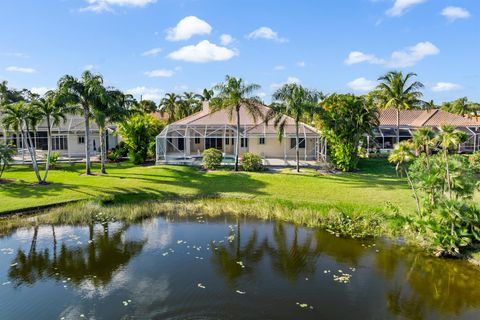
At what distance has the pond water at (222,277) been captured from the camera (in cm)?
930

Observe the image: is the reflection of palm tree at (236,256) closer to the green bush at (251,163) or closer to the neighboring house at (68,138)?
the green bush at (251,163)

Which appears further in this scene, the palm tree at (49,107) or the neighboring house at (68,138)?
the neighboring house at (68,138)

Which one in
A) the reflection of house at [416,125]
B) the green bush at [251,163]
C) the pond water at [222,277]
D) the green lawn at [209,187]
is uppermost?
the reflection of house at [416,125]

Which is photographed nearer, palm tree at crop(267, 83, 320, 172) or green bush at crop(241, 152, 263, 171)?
palm tree at crop(267, 83, 320, 172)

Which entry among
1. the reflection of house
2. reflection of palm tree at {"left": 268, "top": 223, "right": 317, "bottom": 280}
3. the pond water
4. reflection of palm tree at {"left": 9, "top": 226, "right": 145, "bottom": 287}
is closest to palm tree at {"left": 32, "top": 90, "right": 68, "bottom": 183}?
the pond water

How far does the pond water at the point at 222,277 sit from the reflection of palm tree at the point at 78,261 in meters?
0.03

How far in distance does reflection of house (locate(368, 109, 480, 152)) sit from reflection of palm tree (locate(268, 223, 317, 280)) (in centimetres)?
3042

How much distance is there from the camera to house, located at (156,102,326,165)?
33.4m

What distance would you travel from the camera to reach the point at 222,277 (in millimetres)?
11203

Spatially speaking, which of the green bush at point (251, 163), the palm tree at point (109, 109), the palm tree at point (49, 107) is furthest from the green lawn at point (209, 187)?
the palm tree at point (109, 109)

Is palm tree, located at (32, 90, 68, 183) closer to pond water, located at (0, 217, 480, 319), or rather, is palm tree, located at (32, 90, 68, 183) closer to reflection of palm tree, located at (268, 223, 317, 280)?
pond water, located at (0, 217, 480, 319)

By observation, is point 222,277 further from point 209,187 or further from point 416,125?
point 416,125

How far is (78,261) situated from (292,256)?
24.8ft

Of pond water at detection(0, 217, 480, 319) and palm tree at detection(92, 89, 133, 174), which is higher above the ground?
palm tree at detection(92, 89, 133, 174)
